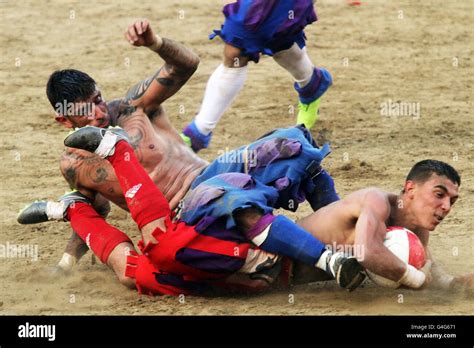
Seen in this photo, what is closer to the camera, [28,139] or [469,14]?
[28,139]

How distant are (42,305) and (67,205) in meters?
0.65

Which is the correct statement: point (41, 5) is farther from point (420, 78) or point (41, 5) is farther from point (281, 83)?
point (420, 78)

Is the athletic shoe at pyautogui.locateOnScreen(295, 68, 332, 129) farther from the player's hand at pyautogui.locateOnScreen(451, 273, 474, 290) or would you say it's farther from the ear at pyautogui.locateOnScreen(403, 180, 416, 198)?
the player's hand at pyautogui.locateOnScreen(451, 273, 474, 290)

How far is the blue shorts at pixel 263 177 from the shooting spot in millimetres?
5109

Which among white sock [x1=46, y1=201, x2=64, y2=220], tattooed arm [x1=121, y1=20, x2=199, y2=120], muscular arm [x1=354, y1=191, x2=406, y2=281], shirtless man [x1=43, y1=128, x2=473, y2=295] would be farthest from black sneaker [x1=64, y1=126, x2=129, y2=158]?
muscular arm [x1=354, y1=191, x2=406, y2=281]

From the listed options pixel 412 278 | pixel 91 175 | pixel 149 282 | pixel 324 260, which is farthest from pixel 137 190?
pixel 412 278

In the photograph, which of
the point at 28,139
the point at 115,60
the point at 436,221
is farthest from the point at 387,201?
the point at 115,60

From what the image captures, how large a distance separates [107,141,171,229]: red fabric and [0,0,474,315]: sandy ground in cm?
40

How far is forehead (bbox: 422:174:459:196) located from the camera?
514cm

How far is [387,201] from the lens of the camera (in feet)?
17.0

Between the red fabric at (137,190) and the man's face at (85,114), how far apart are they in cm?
38

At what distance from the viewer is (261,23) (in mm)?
6598
